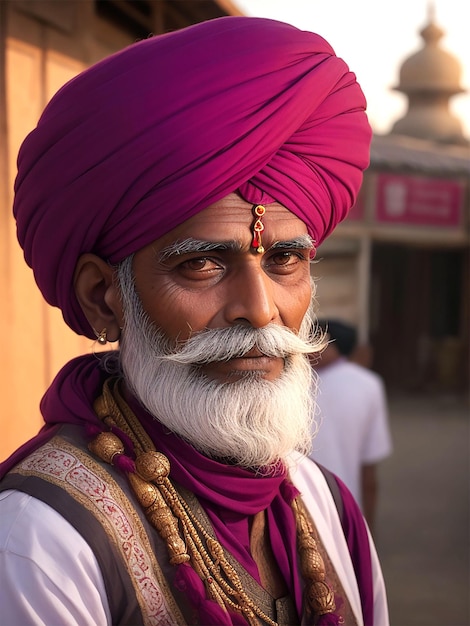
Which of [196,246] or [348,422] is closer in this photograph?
[196,246]

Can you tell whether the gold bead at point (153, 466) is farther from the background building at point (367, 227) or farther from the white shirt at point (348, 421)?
the white shirt at point (348, 421)

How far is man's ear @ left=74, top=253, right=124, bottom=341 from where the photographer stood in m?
1.84

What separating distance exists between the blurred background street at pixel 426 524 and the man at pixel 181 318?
4.26 m

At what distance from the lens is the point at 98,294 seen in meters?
1.88

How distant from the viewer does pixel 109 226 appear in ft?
5.74

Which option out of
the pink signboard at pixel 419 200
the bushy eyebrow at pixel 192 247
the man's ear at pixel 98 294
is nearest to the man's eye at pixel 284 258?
the bushy eyebrow at pixel 192 247

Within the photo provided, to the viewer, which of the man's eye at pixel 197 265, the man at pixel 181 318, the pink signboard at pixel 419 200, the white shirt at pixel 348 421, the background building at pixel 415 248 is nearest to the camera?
the man at pixel 181 318

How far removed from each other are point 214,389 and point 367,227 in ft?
42.6

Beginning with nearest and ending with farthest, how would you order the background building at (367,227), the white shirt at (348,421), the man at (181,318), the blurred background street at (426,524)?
the man at (181,318)
the background building at (367,227)
the white shirt at (348,421)
the blurred background street at (426,524)

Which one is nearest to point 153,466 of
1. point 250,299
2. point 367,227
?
point 250,299

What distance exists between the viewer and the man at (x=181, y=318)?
5.40ft

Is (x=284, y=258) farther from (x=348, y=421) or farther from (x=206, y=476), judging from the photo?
(x=348, y=421)

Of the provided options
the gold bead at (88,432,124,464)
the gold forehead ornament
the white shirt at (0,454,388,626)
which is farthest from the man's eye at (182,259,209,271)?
the white shirt at (0,454,388,626)

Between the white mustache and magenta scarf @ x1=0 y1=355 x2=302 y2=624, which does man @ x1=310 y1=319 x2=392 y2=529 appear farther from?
the white mustache
